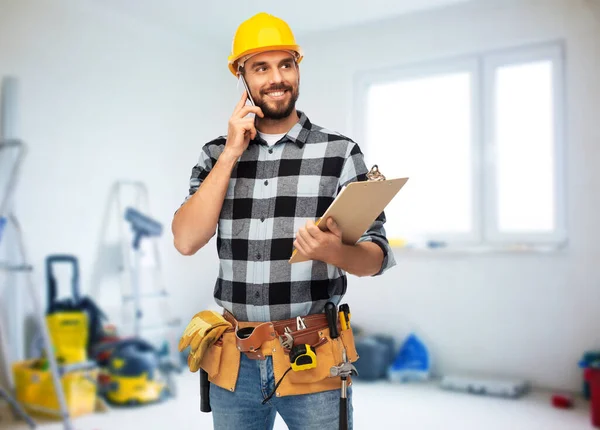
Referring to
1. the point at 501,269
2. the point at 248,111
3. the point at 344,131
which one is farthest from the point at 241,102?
the point at 344,131

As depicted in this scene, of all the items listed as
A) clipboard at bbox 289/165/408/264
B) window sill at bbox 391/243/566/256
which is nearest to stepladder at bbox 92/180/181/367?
window sill at bbox 391/243/566/256

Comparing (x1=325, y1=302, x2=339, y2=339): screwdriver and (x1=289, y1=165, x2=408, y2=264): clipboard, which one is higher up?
(x1=289, y1=165, x2=408, y2=264): clipboard

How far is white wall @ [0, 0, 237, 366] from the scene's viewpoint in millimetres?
3217

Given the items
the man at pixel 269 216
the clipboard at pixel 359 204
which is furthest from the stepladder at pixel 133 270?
the clipboard at pixel 359 204

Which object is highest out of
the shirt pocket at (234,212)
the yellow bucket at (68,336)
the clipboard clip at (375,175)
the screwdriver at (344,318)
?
the clipboard clip at (375,175)

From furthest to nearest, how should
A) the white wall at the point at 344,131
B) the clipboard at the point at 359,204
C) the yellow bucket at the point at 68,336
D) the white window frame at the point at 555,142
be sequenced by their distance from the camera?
1. the white window frame at the point at 555,142
2. the white wall at the point at 344,131
3. the yellow bucket at the point at 68,336
4. the clipboard at the point at 359,204

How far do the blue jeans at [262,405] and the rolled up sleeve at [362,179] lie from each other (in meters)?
0.28

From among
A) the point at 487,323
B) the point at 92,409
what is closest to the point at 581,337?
the point at 487,323

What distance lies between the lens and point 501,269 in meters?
3.87

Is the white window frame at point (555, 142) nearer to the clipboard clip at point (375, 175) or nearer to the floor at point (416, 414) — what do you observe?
the floor at point (416, 414)

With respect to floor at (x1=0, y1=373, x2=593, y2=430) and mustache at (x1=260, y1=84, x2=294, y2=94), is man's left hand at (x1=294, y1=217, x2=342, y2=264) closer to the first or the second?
mustache at (x1=260, y1=84, x2=294, y2=94)

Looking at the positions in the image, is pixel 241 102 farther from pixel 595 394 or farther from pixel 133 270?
pixel 133 270

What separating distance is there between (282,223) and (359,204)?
218 millimetres

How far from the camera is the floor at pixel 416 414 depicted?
3012mm
